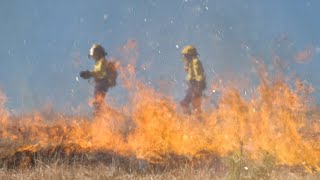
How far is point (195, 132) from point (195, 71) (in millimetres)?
3416

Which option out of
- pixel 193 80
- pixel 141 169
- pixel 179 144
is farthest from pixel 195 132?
pixel 193 80

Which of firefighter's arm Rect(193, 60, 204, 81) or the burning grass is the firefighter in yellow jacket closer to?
firefighter's arm Rect(193, 60, 204, 81)

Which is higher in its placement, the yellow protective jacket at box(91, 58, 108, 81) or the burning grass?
the yellow protective jacket at box(91, 58, 108, 81)

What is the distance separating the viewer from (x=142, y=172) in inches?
240

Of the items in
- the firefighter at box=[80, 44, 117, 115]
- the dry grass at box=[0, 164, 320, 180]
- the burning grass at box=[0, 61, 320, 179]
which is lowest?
the dry grass at box=[0, 164, 320, 180]

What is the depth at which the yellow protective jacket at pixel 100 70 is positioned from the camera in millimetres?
11570

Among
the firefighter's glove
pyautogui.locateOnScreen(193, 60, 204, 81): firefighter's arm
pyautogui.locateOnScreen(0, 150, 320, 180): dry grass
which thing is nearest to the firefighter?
the firefighter's glove

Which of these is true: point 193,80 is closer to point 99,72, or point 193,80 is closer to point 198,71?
point 198,71

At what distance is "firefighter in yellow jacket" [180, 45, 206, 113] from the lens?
11.9m

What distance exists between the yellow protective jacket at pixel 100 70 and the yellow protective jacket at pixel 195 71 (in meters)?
2.26

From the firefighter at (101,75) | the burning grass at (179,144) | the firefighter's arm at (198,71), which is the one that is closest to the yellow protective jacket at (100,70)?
the firefighter at (101,75)

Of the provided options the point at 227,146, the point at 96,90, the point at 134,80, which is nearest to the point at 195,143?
the point at 227,146

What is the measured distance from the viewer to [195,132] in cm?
878

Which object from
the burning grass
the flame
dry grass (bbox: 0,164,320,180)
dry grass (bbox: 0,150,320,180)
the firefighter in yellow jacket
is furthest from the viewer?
the firefighter in yellow jacket
